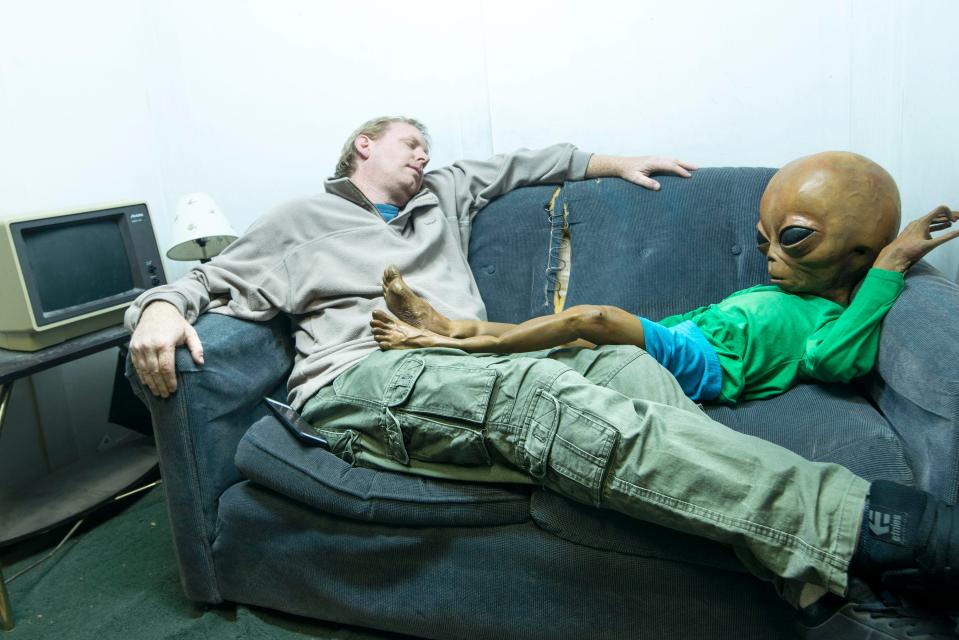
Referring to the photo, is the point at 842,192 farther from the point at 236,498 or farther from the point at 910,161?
the point at 236,498

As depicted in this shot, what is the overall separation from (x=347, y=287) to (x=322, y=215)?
0.23 m

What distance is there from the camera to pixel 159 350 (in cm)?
135

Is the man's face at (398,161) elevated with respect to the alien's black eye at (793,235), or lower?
elevated

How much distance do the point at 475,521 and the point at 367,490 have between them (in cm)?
21

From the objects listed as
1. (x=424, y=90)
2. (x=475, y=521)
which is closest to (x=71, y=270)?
(x=424, y=90)

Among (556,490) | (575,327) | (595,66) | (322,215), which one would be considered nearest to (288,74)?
(322,215)

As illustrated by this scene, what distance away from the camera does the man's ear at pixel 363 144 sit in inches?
75.1

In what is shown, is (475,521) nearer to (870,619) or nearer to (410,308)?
(410,308)

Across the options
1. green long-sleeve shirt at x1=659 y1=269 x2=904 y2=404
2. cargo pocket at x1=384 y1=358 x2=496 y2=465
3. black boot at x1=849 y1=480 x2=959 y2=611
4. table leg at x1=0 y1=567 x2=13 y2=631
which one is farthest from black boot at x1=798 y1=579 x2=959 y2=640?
table leg at x1=0 y1=567 x2=13 y2=631

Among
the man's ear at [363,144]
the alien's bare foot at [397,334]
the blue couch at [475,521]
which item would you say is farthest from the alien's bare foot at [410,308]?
the man's ear at [363,144]

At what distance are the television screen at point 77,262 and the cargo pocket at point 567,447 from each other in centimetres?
139

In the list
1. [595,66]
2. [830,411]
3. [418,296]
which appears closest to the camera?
[830,411]

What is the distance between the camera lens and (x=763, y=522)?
1024 millimetres

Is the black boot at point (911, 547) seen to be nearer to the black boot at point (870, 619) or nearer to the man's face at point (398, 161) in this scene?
the black boot at point (870, 619)
